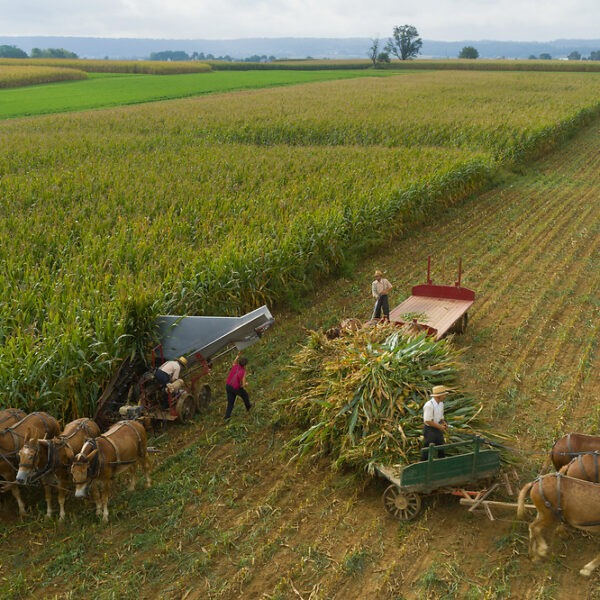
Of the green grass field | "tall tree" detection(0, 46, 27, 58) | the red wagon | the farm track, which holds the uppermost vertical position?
"tall tree" detection(0, 46, 27, 58)

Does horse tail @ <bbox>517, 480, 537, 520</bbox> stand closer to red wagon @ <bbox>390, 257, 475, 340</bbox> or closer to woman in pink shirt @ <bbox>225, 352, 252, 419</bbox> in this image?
red wagon @ <bbox>390, 257, 475, 340</bbox>

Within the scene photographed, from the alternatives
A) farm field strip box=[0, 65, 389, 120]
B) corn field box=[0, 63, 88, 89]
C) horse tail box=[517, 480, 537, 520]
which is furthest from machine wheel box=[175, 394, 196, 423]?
corn field box=[0, 63, 88, 89]

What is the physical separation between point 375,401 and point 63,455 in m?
4.11

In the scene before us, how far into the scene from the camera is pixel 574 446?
320 inches

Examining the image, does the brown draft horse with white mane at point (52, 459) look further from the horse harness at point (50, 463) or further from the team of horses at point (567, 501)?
the team of horses at point (567, 501)

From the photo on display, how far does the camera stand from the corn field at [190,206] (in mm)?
10484

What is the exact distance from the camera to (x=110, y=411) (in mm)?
9844

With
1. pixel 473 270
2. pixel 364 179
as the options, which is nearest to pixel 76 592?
pixel 473 270

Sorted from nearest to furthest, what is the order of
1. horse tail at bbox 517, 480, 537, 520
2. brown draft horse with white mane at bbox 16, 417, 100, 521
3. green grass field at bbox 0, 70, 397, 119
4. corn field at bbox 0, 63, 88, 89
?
horse tail at bbox 517, 480, 537, 520 → brown draft horse with white mane at bbox 16, 417, 100, 521 → green grass field at bbox 0, 70, 397, 119 → corn field at bbox 0, 63, 88, 89

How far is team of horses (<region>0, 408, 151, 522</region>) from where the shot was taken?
7711 millimetres

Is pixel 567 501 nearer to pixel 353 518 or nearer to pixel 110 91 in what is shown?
pixel 353 518

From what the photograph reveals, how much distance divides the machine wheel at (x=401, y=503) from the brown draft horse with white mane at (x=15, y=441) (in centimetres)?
452

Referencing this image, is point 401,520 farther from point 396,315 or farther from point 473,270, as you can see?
point 473,270

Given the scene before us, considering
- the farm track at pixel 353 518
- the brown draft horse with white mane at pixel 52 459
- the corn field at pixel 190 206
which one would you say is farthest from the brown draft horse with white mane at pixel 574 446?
the corn field at pixel 190 206
